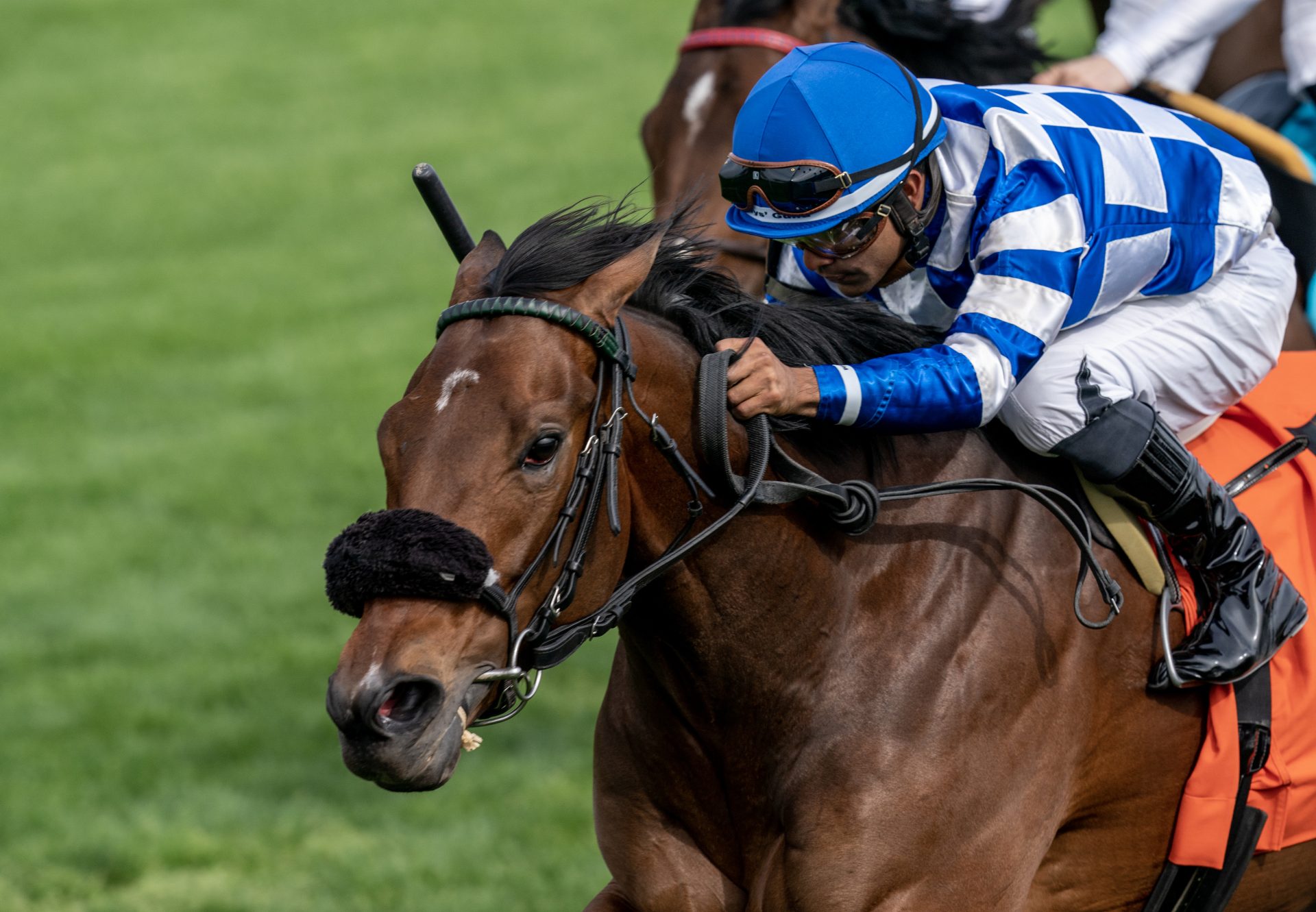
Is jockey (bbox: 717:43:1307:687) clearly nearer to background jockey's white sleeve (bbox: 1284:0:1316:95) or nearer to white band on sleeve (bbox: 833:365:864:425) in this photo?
white band on sleeve (bbox: 833:365:864:425)

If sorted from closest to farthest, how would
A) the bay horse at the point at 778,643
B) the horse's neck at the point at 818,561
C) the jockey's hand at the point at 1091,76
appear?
1. the bay horse at the point at 778,643
2. the horse's neck at the point at 818,561
3. the jockey's hand at the point at 1091,76

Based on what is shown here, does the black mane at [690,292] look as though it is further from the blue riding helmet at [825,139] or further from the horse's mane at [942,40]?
the horse's mane at [942,40]

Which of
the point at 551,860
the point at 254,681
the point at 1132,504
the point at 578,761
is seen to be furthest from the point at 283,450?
the point at 1132,504

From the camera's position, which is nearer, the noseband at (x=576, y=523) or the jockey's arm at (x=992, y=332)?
the noseband at (x=576, y=523)

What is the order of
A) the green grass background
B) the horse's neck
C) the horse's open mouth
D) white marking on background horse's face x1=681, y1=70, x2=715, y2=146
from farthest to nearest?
the green grass background
white marking on background horse's face x1=681, y1=70, x2=715, y2=146
the horse's neck
the horse's open mouth

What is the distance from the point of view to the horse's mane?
5191 mm

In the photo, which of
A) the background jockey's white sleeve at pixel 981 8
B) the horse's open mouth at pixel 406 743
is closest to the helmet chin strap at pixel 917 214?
the horse's open mouth at pixel 406 743

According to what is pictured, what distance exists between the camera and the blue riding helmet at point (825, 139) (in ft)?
9.44

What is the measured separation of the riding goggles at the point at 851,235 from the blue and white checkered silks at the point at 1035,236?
0.55 feet

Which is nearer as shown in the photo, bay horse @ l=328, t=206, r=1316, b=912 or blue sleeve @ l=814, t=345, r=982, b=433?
bay horse @ l=328, t=206, r=1316, b=912

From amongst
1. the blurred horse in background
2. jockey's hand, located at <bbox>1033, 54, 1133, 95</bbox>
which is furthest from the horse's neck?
the blurred horse in background

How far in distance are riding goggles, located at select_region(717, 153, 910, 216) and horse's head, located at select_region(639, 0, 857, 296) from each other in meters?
2.04

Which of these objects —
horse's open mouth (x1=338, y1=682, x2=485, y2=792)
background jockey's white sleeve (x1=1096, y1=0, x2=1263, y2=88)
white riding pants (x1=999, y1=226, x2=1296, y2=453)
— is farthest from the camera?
background jockey's white sleeve (x1=1096, y1=0, x2=1263, y2=88)

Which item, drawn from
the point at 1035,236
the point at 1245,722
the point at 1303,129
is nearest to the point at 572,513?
the point at 1035,236
